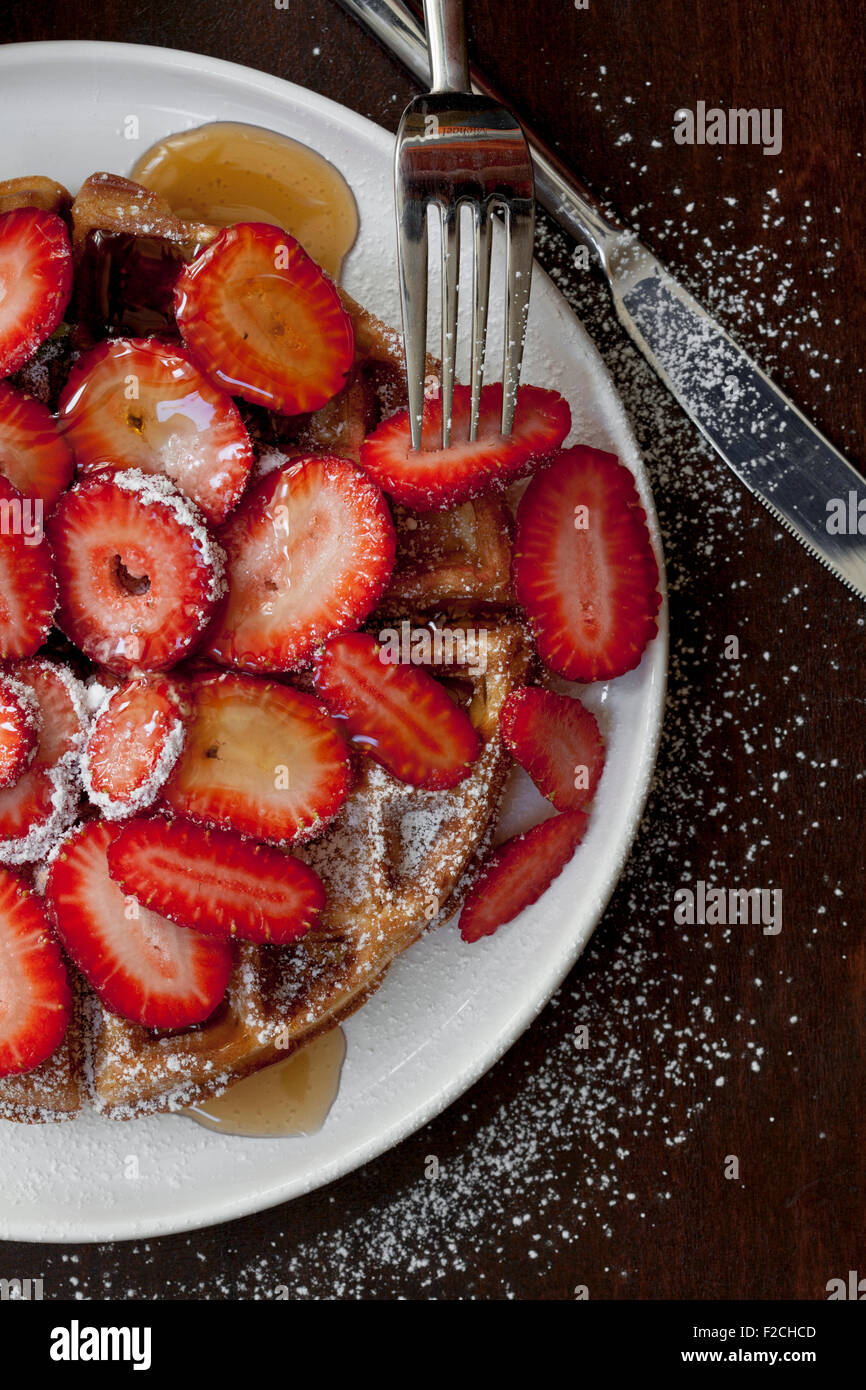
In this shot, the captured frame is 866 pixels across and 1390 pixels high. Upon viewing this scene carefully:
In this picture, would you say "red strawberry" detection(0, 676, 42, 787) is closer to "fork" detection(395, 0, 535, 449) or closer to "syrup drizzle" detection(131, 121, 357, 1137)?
"fork" detection(395, 0, 535, 449)

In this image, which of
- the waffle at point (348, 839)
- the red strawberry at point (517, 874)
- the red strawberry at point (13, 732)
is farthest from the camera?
the red strawberry at point (517, 874)

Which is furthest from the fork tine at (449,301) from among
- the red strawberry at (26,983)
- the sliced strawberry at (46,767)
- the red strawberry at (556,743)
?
the red strawberry at (26,983)

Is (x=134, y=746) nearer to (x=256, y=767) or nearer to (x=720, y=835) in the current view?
(x=256, y=767)

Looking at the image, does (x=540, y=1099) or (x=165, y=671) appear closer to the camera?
(x=165, y=671)

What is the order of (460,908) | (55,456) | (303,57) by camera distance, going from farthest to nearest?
1. (303,57)
2. (460,908)
3. (55,456)

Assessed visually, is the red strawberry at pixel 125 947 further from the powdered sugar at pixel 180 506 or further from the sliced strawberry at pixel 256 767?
the powdered sugar at pixel 180 506

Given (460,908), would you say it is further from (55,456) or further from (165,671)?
(55,456)
